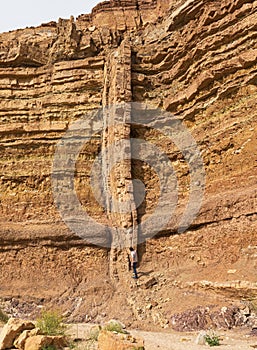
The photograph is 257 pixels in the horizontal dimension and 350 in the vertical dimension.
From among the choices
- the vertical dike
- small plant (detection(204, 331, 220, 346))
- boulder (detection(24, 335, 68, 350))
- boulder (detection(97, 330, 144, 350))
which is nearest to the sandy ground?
small plant (detection(204, 331, 220, 346))

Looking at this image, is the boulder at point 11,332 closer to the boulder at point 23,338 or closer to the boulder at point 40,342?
the boulder at point 23,338

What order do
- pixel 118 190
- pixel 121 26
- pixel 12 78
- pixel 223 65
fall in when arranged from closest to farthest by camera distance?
pixel 223 65, pixel 118 190, pixel 12 78, pixel 121 26

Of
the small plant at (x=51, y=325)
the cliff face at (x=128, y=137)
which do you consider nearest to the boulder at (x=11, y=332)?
the small plant at (x=51, y=325)

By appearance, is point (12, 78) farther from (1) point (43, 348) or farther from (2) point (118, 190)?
(1) point (43, 348)

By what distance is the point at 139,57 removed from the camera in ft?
49.1

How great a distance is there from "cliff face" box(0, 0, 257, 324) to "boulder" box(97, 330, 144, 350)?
392cm

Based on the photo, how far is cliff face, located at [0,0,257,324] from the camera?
1088cm

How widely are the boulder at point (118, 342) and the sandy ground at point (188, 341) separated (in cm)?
99

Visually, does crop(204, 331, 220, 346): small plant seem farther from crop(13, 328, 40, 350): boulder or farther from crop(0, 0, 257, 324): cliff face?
crop(13, 328, 40, 350): boulder

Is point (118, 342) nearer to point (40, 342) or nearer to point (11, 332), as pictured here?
point (40, 342)

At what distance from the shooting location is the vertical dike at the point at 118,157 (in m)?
12.4

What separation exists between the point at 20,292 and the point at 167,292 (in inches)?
194

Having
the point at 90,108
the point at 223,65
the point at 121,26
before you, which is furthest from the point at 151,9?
the point at 223,65

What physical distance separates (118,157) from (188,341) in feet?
24.1
